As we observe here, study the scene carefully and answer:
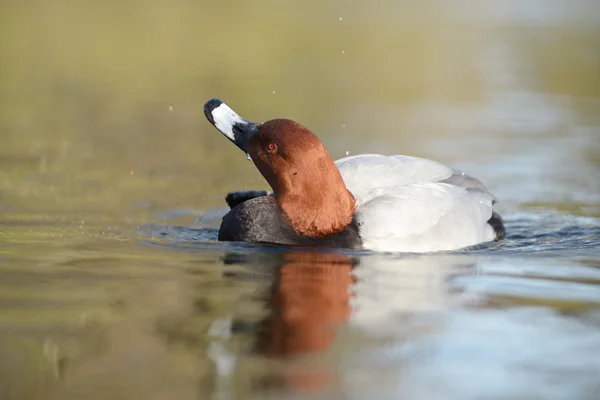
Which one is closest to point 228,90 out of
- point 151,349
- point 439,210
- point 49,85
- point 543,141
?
point 49,85

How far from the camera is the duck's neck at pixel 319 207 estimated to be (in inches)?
249

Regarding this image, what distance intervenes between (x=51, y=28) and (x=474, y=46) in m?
8.20

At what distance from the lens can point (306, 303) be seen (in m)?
4.90

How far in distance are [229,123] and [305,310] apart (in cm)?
234

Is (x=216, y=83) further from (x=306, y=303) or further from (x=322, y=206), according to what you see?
(x=306, y=303)

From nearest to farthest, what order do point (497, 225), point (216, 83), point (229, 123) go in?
point (229, 123) → point (497, 225) → point (216, 83)

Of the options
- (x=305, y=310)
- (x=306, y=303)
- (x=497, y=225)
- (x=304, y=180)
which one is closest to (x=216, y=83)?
(x=497, y=225)

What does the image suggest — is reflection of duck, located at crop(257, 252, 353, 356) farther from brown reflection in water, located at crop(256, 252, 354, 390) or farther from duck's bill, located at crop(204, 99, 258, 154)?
duck's bill, located at crop(204, 99, 258, 154)

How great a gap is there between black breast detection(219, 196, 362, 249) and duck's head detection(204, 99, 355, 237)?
43 mm

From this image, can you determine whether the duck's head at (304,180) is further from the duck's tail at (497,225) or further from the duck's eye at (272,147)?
the duck's tail at (497,225)

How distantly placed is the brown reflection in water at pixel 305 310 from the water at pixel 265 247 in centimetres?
2

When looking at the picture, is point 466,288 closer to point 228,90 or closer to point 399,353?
point 399,353

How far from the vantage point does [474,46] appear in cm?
2009

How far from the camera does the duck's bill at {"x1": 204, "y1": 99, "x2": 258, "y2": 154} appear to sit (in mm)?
6734
